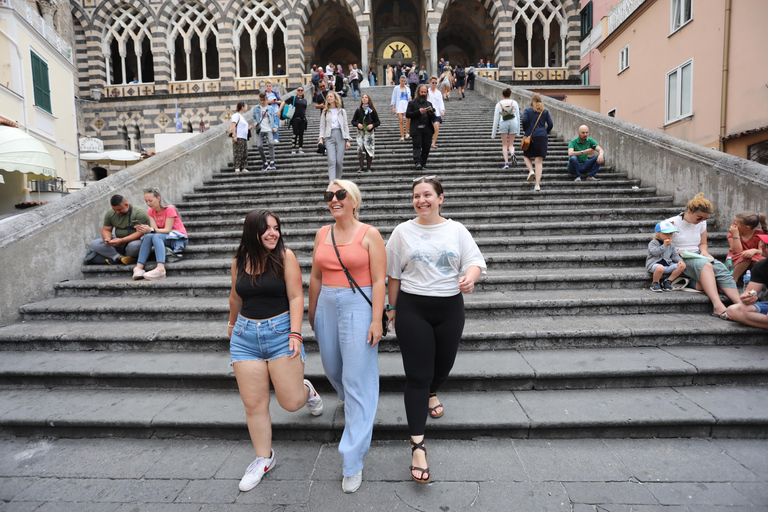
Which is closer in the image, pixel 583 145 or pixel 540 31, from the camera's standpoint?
pixel 583 145

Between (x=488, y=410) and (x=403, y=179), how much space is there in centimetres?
562

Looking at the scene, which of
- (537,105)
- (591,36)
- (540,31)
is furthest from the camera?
(540,31)

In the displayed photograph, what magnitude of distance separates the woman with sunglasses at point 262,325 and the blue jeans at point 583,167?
6993 mm

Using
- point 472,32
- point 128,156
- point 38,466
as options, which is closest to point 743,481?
point 38,466

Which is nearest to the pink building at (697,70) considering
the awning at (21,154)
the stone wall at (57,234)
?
the stone wall at (57,234)

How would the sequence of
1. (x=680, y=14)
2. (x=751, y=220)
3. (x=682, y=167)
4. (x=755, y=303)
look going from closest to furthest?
1. (x=755, y=303)
2. (x=751, y=220)
3. (x=682, y=167)
4. (x=680, y=14)

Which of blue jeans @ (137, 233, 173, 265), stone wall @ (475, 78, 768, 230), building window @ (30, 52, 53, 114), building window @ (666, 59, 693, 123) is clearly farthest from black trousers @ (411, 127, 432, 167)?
building window @ (30, 52, 53, 114)

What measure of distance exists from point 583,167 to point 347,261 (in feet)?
22.6

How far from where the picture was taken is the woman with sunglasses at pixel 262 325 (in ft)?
8.73

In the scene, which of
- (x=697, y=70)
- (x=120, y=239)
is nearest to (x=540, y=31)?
(x=697, y=70)

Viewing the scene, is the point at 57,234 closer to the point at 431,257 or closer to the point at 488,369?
the point at 431,257

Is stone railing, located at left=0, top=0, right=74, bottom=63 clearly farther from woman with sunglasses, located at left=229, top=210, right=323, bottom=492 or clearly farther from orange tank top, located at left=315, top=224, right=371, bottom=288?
orange tank top, located at left=315, top=224, right=371, bottom=288

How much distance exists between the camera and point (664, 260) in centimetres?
487

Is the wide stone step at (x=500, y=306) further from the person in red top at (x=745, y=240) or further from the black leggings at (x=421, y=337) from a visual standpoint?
the black leggings at (x=421, y=337)
